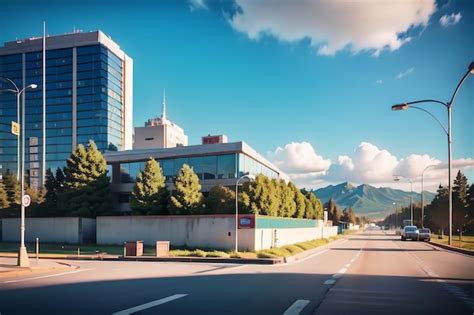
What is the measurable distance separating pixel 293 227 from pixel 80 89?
84660mm

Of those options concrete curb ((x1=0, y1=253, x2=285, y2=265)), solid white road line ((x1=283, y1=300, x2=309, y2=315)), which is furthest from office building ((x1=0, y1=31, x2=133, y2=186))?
solid white road line ((x1=283, y1=300, x2=309, y2=315))

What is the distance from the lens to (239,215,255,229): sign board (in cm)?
3444

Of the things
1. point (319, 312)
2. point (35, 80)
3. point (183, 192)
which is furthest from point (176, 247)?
point (35, 80)

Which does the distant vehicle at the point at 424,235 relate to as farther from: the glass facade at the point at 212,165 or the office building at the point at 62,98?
the office building at the point at 62,98

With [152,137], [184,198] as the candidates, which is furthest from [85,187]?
[152,137]

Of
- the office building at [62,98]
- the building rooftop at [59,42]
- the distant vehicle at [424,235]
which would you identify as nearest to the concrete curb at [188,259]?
the distant vehicle at [424,235]

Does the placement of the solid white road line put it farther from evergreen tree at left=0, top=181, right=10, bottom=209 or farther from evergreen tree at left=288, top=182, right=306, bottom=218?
evergreen tree at left=0, top=181, right=10, bottom=209

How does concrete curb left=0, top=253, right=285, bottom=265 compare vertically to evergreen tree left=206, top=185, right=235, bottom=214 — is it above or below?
below

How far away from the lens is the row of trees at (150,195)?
1650 inches

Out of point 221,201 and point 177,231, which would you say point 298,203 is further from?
point 177,231

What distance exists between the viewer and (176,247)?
37531 millimetres

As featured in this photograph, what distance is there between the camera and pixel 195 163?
57.4m

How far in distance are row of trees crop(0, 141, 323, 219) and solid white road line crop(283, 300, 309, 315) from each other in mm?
28919

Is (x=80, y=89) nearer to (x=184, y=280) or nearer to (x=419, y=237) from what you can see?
(x=419, y=237)
